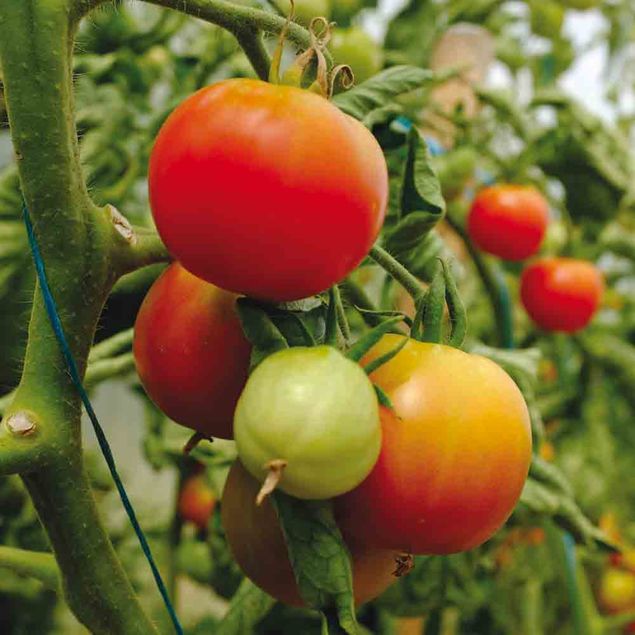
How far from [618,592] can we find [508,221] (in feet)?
2.71

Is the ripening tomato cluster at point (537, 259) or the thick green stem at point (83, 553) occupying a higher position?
the thick green stem at point (83, 553)

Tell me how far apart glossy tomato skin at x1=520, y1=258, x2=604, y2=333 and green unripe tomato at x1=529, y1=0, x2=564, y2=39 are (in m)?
0.38

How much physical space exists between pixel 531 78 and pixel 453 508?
4.22 ft

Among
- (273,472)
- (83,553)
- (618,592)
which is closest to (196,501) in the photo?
(83,553)

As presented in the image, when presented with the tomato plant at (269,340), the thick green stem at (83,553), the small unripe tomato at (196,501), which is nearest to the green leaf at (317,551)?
the tomato plant at (269,340)

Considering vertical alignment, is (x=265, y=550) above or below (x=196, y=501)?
above

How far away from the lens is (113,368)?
0.63 metres

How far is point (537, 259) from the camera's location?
1.38 metres

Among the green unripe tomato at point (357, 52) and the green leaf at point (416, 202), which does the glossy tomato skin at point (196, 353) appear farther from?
the green unripe tomato at point (357, 52)

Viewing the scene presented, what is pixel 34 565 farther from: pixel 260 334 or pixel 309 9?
pixel 309 9

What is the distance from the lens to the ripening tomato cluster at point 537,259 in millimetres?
1077

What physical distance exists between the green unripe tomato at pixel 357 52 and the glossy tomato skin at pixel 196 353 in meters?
0.53

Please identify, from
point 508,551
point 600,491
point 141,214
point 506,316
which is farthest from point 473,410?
point 600,491

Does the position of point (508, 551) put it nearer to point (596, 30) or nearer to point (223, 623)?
point (223, 623)
